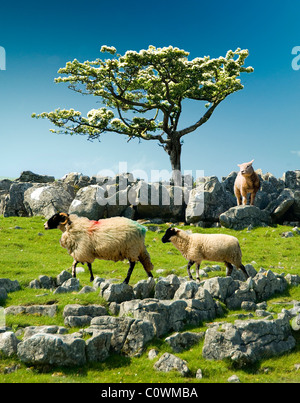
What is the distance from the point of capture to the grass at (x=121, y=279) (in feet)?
34.8

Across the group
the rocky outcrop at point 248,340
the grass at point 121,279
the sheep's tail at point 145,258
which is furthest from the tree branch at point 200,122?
the rocky outcrop at point 248,340

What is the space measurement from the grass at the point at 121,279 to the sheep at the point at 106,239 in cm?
164

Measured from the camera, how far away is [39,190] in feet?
117

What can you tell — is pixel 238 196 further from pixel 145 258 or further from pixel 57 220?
pixel 57 220

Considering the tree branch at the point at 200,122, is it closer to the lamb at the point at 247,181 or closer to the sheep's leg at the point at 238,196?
the lamb at the point at 247,181

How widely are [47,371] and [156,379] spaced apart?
2766mm

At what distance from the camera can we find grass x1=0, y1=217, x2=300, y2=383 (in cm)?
1059

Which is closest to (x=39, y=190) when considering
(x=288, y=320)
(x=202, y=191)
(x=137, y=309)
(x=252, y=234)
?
(x=202, y=191)

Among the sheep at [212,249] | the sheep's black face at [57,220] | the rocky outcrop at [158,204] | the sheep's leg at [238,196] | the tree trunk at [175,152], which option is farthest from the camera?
the tree trunk at [175,152]

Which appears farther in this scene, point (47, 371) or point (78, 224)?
point (78, 224)

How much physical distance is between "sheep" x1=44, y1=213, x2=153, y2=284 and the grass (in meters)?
1.64

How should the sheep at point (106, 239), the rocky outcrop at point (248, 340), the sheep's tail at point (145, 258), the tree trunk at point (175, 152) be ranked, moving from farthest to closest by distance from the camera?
the tree trunk at point (175, 152) < the sheep's tail at point (145, 258) < the sheep at point (106, 239) < the rocky outcrop at point (248, 340)

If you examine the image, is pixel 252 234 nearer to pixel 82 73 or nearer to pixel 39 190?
pixel 39 190

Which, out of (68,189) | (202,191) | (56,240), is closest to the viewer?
(56,240)
